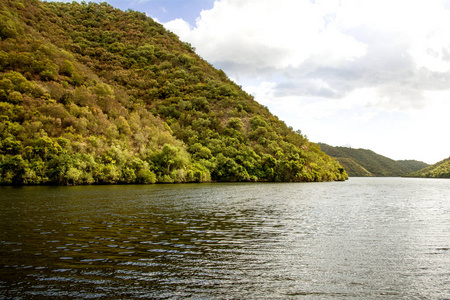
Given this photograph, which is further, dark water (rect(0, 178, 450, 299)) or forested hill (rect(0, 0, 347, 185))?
forested hill (rect(0, 0, 347, 185))

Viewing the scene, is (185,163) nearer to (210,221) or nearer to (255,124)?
(255,124)

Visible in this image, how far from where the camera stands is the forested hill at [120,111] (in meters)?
67.9

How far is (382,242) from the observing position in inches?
737

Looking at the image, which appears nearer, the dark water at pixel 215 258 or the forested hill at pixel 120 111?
the dark water at pixel 215 258

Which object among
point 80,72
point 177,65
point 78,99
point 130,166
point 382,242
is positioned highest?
point 177,65

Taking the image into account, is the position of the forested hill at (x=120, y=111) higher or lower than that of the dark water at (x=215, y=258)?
higher

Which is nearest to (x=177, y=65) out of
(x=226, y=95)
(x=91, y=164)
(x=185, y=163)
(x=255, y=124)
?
(x=226, y=95)

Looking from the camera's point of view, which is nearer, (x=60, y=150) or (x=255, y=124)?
(x=60, y=150)

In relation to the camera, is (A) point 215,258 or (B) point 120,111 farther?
(B) point 120,111

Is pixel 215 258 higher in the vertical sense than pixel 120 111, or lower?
lower

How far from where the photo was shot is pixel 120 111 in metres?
97.8

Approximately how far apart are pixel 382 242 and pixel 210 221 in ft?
42.0

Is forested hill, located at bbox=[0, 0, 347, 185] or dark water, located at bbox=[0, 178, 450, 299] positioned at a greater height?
forested hill, located at bbox=[0, 0, 347, 185]

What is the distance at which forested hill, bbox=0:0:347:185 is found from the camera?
67.9 metres
